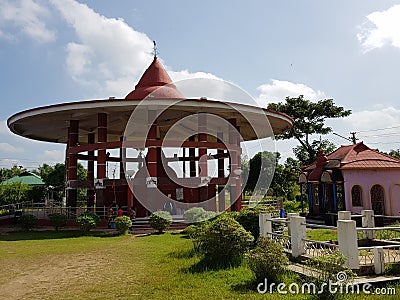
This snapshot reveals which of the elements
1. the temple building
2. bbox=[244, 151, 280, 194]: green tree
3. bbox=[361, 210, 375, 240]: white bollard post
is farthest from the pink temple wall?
bbox=[244, 151, 280, 194]: green tree

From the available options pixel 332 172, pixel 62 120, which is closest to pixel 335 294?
pixel 332 172

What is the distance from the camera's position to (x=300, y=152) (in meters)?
44.6

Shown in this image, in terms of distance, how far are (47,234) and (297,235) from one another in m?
14.1

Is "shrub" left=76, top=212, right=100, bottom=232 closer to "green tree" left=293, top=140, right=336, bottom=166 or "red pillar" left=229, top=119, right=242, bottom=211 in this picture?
"red pillar" left=229, top=119, right=242, bottom=211

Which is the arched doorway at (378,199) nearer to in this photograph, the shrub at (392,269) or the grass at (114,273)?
the grass at (114,273)

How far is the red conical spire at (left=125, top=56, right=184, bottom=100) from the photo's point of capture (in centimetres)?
2589

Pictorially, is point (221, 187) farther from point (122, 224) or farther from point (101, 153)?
point (122, 224)

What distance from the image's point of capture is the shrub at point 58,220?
67.2 ft

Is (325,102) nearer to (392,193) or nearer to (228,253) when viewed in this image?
(392,193)

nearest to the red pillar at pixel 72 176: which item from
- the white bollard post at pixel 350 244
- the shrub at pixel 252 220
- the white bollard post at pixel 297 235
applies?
the shrub at pixel 252 220

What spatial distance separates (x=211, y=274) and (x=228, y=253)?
1.09 meters

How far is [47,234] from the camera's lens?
19188 mm

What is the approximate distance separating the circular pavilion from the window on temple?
7365 millimetres

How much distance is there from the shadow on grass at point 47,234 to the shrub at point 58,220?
0.48 m
